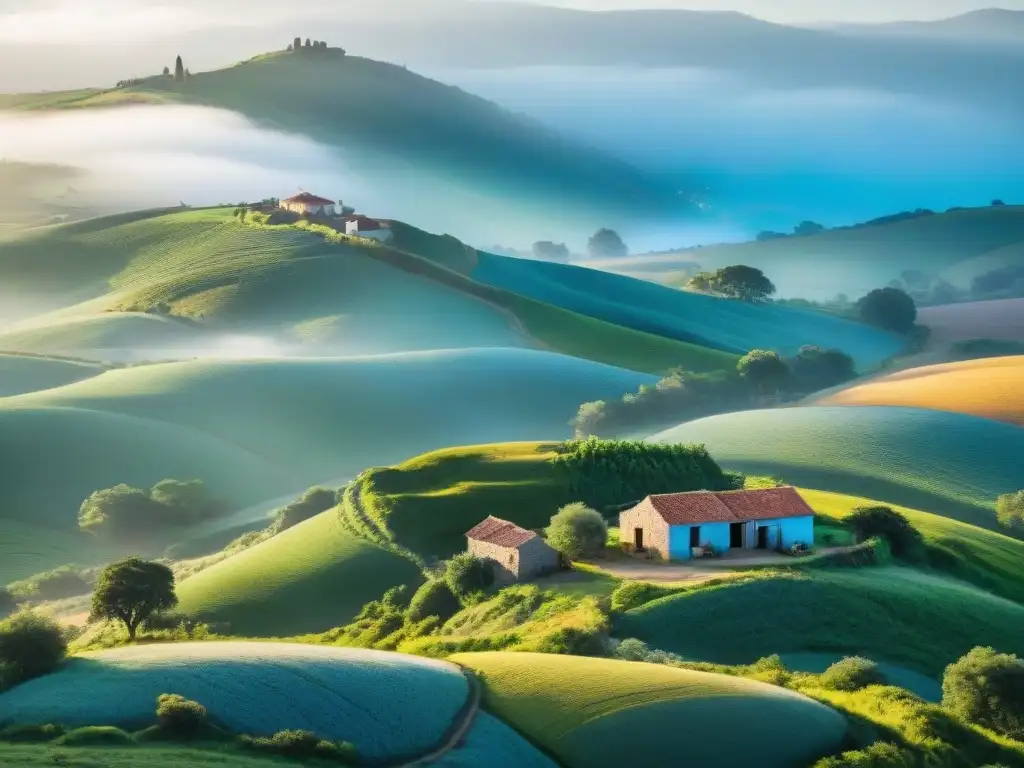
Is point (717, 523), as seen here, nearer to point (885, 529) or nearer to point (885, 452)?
point (885, 529)

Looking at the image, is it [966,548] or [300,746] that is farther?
[966,548]

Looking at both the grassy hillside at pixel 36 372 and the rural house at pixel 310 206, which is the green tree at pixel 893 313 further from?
the grassy hillside at pixel 36 372

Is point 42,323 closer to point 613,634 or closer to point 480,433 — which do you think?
point 480,433

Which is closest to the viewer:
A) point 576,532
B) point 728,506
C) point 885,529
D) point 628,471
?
point 576,532

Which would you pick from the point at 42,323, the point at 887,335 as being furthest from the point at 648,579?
the point at 887,335

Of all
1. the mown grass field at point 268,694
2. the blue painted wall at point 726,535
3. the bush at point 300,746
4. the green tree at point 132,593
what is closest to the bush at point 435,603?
the blue painted wall at point 726,535

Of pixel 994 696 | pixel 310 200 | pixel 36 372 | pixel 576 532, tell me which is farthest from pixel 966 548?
pixel 310 200

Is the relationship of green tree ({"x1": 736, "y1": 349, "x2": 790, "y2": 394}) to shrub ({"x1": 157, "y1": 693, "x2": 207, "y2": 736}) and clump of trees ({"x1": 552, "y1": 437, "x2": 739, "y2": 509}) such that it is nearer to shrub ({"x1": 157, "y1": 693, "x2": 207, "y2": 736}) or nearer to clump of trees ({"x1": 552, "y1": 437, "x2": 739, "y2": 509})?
clump of trees ({"x1": 552, "y1": 437, "x2": 739, "y2": 509})
